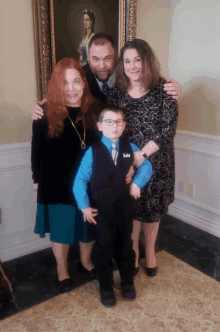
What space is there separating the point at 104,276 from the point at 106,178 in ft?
1.96

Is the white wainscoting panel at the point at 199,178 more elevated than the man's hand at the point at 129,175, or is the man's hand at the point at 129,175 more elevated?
the man's hand at the point at 129,175

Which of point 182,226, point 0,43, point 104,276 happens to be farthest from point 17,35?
point 182,226

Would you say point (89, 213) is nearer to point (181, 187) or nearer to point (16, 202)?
point (16, 202)

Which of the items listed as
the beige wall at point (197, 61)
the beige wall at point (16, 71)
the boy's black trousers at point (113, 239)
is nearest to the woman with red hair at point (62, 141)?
the boy's black trousers at point (113, 239)

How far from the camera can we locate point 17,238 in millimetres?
2182

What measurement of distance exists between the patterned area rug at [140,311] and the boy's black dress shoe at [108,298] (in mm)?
28

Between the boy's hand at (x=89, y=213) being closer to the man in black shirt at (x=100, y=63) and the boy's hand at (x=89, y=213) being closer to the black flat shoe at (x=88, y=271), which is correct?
the black flat shoe at (x=88, y=271)

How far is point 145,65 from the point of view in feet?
5.29

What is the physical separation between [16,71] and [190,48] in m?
1.54

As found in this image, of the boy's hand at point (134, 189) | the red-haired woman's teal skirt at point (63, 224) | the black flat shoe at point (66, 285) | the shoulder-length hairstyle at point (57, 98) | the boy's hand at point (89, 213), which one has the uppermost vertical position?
the shoulder-length hairstyle at point (57, 98)

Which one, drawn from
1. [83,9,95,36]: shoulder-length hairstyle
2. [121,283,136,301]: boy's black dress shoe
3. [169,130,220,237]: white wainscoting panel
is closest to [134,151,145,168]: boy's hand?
[121,283,136,301]: boy's black dress shoe

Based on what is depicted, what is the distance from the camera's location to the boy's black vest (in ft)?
4.97

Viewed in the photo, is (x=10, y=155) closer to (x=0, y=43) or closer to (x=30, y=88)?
(x=30, y=88)

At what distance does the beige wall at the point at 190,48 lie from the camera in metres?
2.31
